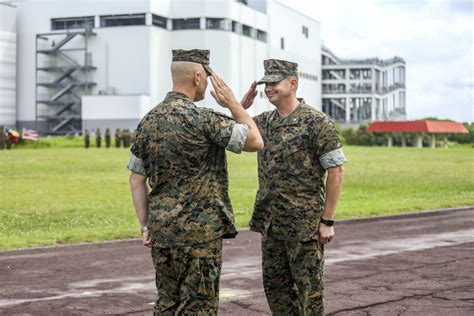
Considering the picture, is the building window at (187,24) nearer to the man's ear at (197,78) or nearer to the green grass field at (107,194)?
the green grass field at (107,194)

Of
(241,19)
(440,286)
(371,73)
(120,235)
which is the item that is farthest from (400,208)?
(371,73)

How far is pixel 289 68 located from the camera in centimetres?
584

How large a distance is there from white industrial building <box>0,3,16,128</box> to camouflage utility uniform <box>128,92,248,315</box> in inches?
3260

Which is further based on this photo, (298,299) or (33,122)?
(33,122)

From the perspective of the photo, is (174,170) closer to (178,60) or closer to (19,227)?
(178,60)

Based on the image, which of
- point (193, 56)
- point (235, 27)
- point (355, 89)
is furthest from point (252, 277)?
point (355, 89)

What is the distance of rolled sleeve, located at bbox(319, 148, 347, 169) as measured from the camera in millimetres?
5609

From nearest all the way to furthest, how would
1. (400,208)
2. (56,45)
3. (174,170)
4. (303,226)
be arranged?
(174,170), (303,226), (400,208), (56,45)

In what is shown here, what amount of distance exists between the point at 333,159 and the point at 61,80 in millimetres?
82293

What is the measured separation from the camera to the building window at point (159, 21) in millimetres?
83000

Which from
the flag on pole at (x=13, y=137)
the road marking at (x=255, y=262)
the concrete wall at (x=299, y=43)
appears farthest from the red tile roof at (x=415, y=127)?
the road marking at (x=255, y=262)

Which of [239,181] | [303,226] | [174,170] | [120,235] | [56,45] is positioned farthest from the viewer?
[56,45]

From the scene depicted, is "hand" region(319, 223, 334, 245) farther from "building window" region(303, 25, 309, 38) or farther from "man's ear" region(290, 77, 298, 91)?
"building window" region(303, 25, 309, 38)

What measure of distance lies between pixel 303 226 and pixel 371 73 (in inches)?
4690
